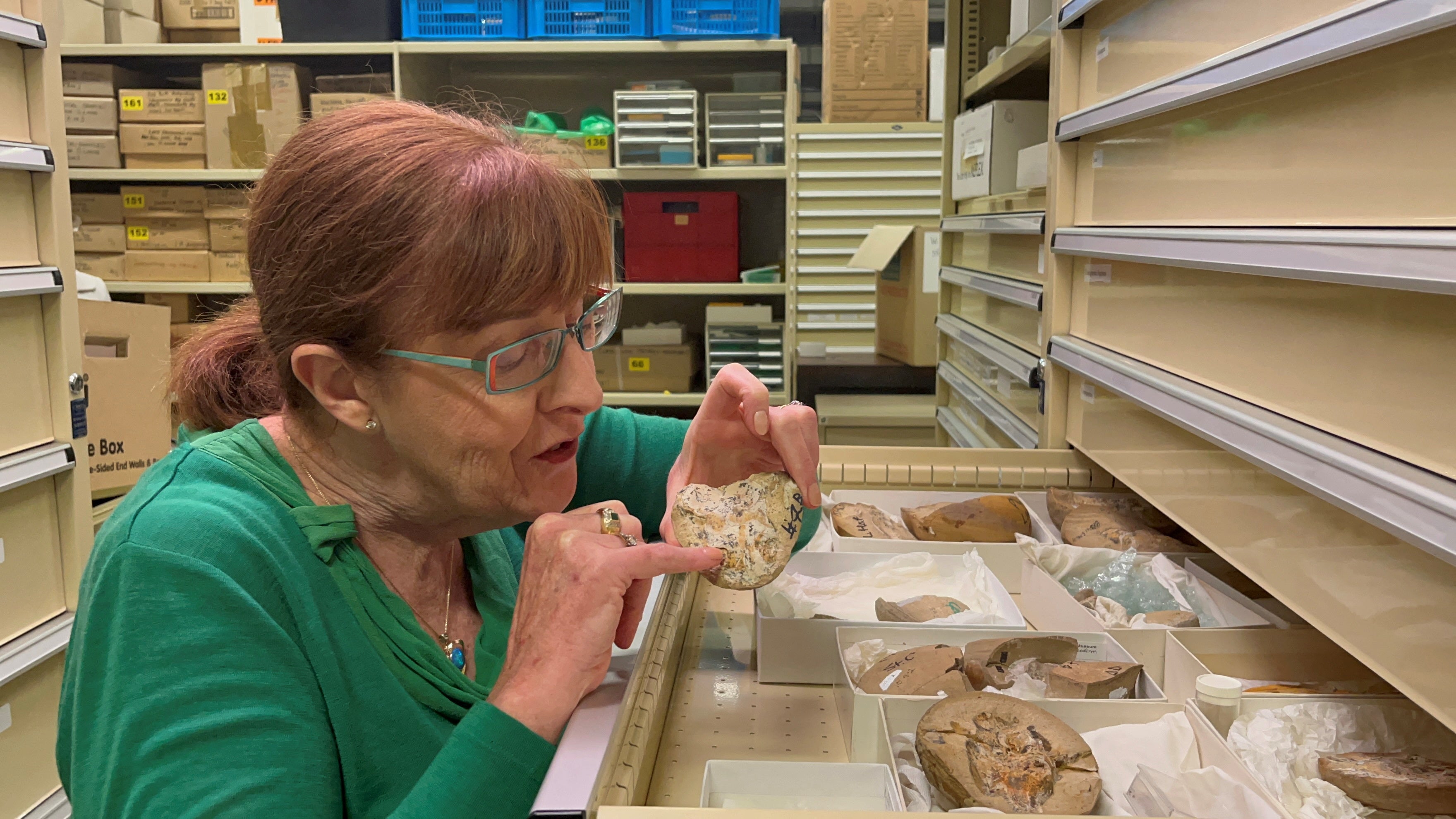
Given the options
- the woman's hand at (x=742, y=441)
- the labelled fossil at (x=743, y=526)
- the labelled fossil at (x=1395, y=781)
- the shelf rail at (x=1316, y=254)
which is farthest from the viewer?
the woman's hand at (x=742, y=441)

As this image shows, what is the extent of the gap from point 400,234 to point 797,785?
66 centimetres

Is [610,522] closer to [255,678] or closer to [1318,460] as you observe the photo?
[255,678]

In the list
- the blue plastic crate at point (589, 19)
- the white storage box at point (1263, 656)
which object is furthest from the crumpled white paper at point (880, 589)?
the blue plastic crate at point (589, 19)

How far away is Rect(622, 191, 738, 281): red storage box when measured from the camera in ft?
14.3

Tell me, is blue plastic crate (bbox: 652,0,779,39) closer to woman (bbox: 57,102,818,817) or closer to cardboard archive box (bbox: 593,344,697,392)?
cardboard archive box (bbox: 593,344,697,392)

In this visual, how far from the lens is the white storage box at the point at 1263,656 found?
126 centimetres

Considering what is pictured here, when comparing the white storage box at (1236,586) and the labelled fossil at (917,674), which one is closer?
the labelled fossil at (917,674)

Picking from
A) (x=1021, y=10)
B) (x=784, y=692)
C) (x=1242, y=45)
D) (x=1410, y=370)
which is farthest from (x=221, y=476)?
(x=1021, y=10)

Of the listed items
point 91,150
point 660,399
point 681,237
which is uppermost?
point 91,150

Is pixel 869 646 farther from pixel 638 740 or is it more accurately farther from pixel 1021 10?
pixel 1021 10

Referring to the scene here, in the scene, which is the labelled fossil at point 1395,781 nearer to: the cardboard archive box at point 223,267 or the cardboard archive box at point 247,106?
the cardboard archive box at point 247,106

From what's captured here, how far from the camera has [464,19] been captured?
422 centimetres

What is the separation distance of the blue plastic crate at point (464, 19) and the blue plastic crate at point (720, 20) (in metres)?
0.59

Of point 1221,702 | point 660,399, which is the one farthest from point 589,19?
point 1221,702
